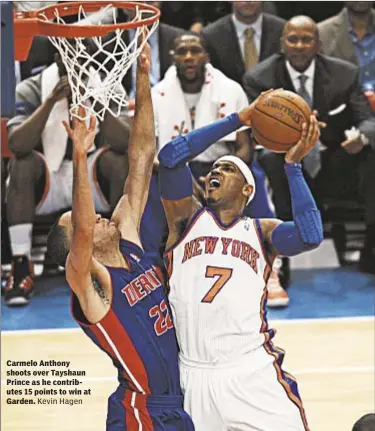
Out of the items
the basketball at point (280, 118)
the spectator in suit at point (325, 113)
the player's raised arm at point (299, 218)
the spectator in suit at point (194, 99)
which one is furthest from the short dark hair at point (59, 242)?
the spectator in suit at point (325, 113)

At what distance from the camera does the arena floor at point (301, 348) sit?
5.34 meters

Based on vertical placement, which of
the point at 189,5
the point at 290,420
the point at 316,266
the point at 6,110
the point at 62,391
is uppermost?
the point at 6,110

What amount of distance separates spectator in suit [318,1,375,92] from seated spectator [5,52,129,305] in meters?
1.57

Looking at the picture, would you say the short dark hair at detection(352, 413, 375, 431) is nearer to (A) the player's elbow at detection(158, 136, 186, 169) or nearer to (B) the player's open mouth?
(B) the player's open mouth

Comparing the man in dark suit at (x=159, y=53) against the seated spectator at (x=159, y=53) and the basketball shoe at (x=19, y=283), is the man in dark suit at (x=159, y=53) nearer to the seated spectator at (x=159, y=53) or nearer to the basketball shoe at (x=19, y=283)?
the seated spectator at (x=159, y=53)

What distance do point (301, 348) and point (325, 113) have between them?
5.68 feet

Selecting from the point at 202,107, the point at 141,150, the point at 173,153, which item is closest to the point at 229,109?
the point at 202,107

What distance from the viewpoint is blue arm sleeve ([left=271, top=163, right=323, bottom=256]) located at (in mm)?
4266

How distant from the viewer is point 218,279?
4.34 m

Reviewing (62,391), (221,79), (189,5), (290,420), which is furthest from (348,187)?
(290,420)

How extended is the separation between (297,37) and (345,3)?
2.62 ft

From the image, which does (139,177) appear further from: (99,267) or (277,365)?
(277,365)

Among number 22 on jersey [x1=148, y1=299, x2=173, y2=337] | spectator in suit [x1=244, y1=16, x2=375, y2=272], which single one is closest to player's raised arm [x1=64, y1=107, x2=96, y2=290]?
number 22 on jersey [x1=148, y1=299, x2=173, y2=337]

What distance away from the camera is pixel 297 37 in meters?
7.10
